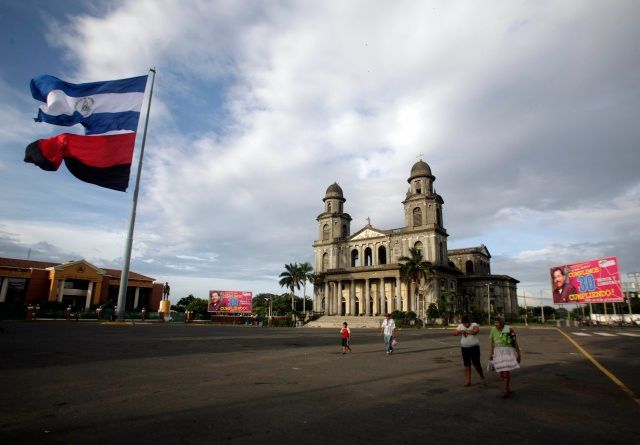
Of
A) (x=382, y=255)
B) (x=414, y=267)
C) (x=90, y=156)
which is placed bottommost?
(x=414, y=267)

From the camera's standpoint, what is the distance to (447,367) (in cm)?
1232

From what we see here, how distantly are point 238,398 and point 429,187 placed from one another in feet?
193

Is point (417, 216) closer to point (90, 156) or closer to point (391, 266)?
point (391, 266)

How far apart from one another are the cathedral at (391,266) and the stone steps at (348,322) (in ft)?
17.4

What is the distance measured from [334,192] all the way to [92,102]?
53.7 m

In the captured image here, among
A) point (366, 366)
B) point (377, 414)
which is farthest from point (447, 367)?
point (377, 414)

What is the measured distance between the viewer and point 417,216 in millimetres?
62188

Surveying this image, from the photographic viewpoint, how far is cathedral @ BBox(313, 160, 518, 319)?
59344 millimetres

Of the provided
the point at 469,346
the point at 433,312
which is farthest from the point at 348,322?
the point at 469,346

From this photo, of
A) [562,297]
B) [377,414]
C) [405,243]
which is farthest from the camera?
[405,243]

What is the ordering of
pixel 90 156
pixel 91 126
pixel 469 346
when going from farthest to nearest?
pixel 91 126, pixel 90 156, pixel 469 346

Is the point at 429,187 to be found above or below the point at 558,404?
above

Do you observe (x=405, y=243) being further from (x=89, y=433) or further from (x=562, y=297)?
(x=89, y=433)

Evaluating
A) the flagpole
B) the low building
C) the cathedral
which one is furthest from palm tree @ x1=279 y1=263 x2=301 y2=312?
the flagpole
